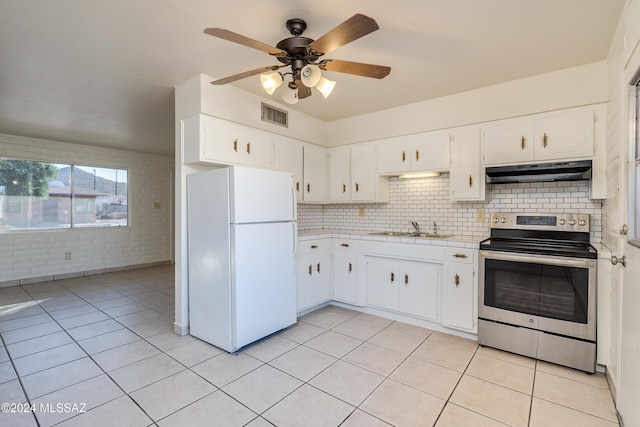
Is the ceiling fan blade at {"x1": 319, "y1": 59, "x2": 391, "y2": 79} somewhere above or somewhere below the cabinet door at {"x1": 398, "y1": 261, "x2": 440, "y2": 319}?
above

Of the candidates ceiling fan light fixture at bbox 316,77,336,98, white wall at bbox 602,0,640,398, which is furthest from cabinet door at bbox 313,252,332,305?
white wall at bbox 602,0,640,398

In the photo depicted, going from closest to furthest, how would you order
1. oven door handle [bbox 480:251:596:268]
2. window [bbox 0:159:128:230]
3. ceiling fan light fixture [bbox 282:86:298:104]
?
Answer: ceiling fan light fixture [bbox 282:86:298:104], oven door handle [bbox 480:251:596:268], window [bbox 0:159:128:230]

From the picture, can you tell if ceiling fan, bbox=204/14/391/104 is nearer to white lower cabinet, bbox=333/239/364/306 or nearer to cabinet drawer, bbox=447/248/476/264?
cabinet drawer, bbox=447/248/476/264

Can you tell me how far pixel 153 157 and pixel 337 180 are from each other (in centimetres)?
451

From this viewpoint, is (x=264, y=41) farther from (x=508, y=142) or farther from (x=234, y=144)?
(x=508, y=142)

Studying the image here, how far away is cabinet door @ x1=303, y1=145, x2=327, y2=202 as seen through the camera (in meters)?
4.04

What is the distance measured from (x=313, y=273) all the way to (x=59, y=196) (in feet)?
16.1

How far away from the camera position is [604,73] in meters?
2.56

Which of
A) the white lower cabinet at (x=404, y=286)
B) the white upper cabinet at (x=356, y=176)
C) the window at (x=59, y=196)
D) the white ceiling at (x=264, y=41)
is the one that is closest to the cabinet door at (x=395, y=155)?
the white upper cabinet at (x=356, y=176)

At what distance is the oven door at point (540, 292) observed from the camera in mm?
2338

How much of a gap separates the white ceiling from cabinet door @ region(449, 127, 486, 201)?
19.2 inches

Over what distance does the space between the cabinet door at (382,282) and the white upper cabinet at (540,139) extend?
1.46 metres

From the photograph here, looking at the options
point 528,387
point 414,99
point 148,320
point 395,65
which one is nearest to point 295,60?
point 395,65

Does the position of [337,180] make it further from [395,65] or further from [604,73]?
[604,73]
